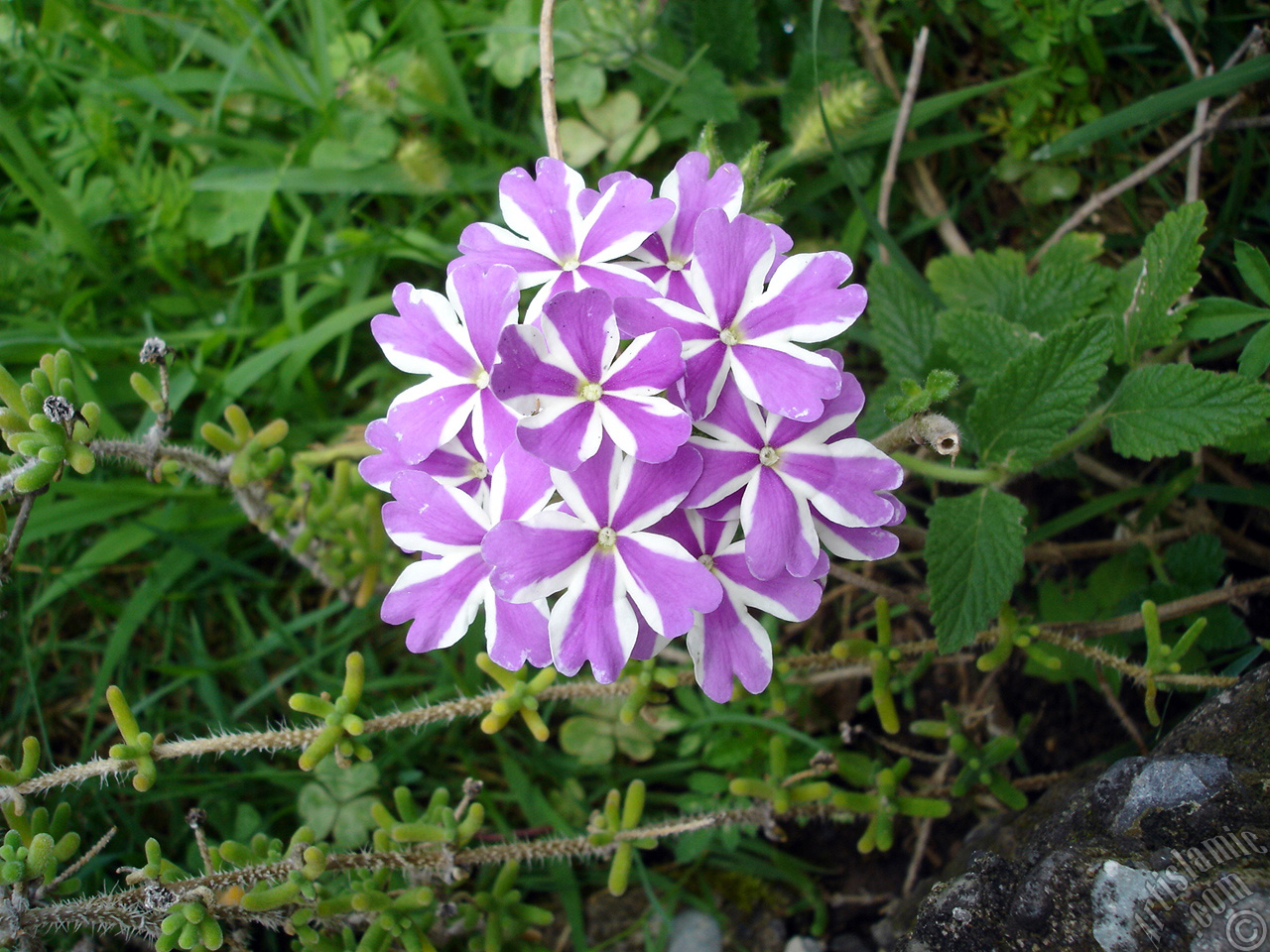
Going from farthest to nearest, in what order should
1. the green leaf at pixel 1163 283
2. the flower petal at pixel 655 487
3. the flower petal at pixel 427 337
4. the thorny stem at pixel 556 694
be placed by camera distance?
the green leaf at pixel 1163 283
the thorny stem at pixel 556 694
the flower petal at pixel 427 337
the flower petal at pixel 655 487

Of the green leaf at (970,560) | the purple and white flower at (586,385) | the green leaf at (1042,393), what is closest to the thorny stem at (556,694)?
the green leaf at (970,560)

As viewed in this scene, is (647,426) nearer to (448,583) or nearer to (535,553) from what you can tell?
(535,553)

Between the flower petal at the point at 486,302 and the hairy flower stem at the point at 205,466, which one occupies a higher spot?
the flower petal at the point at 486,302

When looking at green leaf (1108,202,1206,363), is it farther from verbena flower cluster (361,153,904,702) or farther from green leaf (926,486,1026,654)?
verbena flower cluster (361,153,904,702)

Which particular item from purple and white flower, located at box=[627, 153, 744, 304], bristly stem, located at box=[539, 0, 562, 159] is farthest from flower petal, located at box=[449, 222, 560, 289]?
bristly stem, located at box=[539, 0, 562, 159]

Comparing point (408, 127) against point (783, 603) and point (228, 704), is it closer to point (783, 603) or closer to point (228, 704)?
point (228, 704)

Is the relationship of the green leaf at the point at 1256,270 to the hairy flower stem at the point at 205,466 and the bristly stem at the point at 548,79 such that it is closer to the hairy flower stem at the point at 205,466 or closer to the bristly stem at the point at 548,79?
the bristly stem at the point at 548,79
